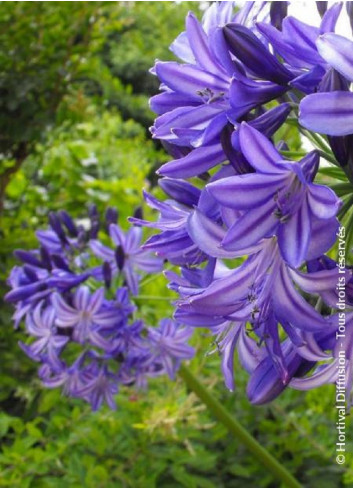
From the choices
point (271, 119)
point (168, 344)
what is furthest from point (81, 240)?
point (271, 119)

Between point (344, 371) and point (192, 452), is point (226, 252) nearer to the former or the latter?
point (344, 371)

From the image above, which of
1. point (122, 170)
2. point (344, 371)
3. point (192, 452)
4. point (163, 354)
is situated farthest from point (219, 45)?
point (122, 170)

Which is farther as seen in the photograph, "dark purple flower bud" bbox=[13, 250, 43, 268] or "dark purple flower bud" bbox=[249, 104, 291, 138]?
"dark purple flower bud" bbox=[13, 250, 43, 268]

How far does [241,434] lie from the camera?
137 centimetres

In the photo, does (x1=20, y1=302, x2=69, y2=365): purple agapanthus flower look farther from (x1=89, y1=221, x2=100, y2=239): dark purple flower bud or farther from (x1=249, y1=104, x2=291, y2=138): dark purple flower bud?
(x1=249, y1=104, x2=291, y2=138): dark purple flower bud

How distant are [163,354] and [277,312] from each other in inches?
35.1

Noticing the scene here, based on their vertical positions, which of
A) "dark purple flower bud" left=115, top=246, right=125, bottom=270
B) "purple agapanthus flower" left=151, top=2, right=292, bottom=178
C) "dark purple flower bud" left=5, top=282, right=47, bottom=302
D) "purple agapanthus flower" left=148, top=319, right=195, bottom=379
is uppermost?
"purple agapanthus flower" left=151, top=2, right=292, bottom=178

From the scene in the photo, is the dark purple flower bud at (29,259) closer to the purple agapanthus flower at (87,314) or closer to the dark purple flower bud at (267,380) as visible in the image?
the purple agapanthus flower at (87,314)

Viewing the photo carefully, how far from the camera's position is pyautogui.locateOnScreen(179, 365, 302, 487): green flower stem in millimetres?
1316

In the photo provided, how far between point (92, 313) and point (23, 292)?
0.13 m

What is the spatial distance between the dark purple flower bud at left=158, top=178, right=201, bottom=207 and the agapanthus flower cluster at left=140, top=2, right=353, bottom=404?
3 cm

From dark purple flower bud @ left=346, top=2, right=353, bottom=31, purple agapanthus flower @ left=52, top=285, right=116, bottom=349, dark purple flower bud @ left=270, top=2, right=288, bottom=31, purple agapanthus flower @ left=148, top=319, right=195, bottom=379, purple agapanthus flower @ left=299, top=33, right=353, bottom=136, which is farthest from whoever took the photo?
purple agapanthus flower @ left=148, top=319, right=195, bottom=379

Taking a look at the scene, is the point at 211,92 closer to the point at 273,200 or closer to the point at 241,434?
the point at 273,200

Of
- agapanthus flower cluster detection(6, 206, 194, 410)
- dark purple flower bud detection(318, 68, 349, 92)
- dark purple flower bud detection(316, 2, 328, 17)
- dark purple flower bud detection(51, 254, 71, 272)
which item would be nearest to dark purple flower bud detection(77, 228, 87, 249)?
agapanthus flower cluster detection(6, 206, 194, 410)
